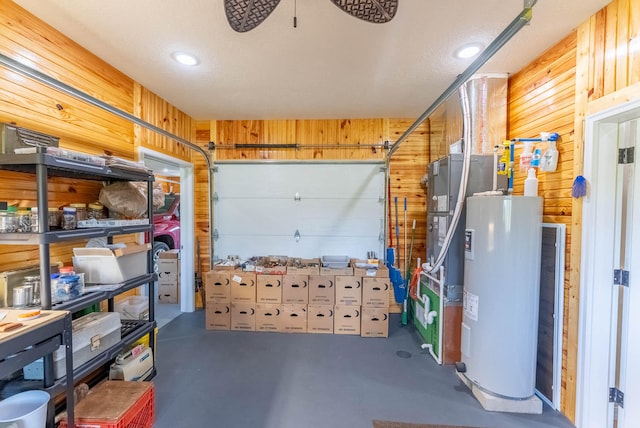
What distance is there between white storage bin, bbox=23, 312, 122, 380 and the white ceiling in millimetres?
1902

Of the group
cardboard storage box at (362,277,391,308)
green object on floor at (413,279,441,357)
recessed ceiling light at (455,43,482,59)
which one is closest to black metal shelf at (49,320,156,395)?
cardboard storage box at (362,277,391,308)

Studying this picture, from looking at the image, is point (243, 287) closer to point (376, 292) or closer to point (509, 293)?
point (376, 292)

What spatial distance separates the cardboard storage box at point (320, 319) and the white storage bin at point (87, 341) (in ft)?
5.89

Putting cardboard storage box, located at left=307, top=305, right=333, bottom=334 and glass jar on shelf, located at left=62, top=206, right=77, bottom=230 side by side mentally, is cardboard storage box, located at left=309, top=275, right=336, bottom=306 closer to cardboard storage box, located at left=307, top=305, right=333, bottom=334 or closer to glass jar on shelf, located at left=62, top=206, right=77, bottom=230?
cardboard storage box, located at left=307, top=305, right=333, bottom=334

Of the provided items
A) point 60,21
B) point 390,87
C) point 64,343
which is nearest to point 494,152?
point 390,87

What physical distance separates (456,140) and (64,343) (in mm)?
3129

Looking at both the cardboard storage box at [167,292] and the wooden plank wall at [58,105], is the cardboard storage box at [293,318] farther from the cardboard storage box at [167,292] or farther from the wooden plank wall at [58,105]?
the cardboard storage box at [167,292]

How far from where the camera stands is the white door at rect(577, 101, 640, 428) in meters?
1.58

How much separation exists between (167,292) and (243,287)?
175cm

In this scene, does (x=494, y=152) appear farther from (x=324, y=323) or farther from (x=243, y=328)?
(x=243, y=328)

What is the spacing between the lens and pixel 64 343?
1276mm

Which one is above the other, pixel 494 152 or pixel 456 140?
pixel 456 140

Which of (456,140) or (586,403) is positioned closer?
(586,403)

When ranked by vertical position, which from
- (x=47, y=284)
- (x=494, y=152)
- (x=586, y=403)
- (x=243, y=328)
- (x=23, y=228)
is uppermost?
(x=494, y=152)
